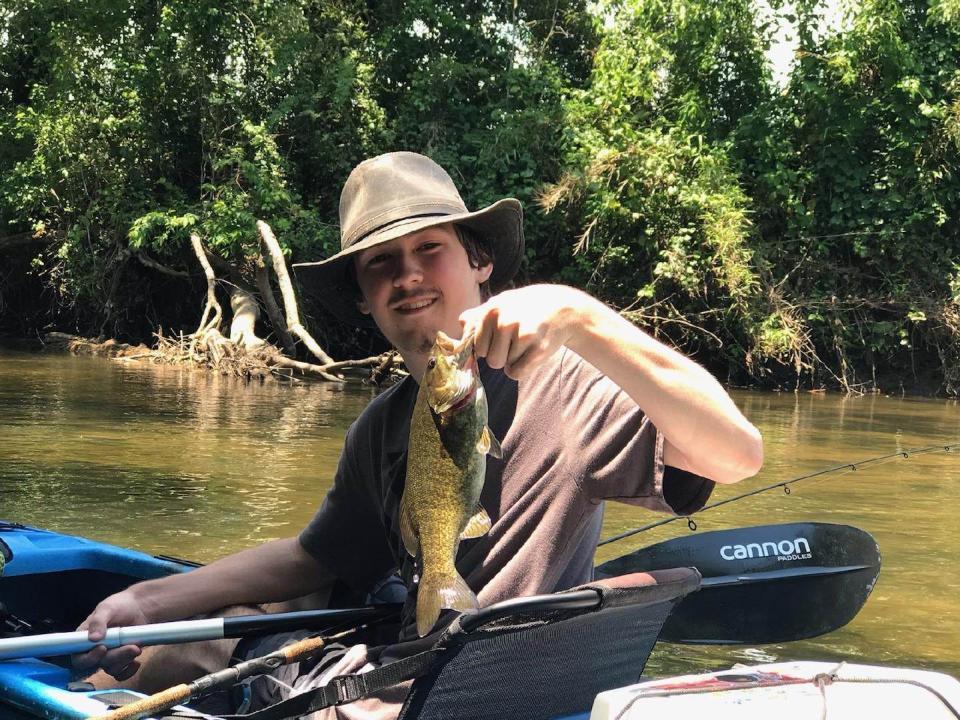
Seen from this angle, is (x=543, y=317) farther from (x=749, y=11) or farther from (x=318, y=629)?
(x=749, y=11)

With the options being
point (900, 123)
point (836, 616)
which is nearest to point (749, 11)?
point (900, 123)

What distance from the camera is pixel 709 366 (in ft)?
60.8

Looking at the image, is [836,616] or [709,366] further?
[709,366]

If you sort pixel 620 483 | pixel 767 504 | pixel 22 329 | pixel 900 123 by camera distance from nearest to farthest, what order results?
pixel 620 483 → pixel 767 504 → pixel 900 123 → pixel 22 329

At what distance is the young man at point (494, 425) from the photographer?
204 cm

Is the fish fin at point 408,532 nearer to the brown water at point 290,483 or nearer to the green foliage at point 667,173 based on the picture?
the brown water at point 290,483

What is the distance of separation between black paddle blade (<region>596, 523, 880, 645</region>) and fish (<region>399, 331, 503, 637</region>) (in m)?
2.60

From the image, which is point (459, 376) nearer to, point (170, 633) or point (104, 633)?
point (170, 633)

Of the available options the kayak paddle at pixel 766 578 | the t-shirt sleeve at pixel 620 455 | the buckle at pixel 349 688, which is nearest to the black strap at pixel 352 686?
the buckle at pixel 349 688

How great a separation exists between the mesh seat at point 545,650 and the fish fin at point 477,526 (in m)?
0.17

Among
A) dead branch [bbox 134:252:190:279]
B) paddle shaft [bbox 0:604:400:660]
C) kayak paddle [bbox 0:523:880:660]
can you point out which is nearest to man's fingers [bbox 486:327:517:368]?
paddle shaft [bbox 0:604:400:660]

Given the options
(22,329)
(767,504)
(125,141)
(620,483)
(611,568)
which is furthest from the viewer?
(22,329)

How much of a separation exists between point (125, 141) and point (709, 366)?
35.8 ft

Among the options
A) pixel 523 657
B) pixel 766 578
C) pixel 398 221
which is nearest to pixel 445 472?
pixel 523 657
